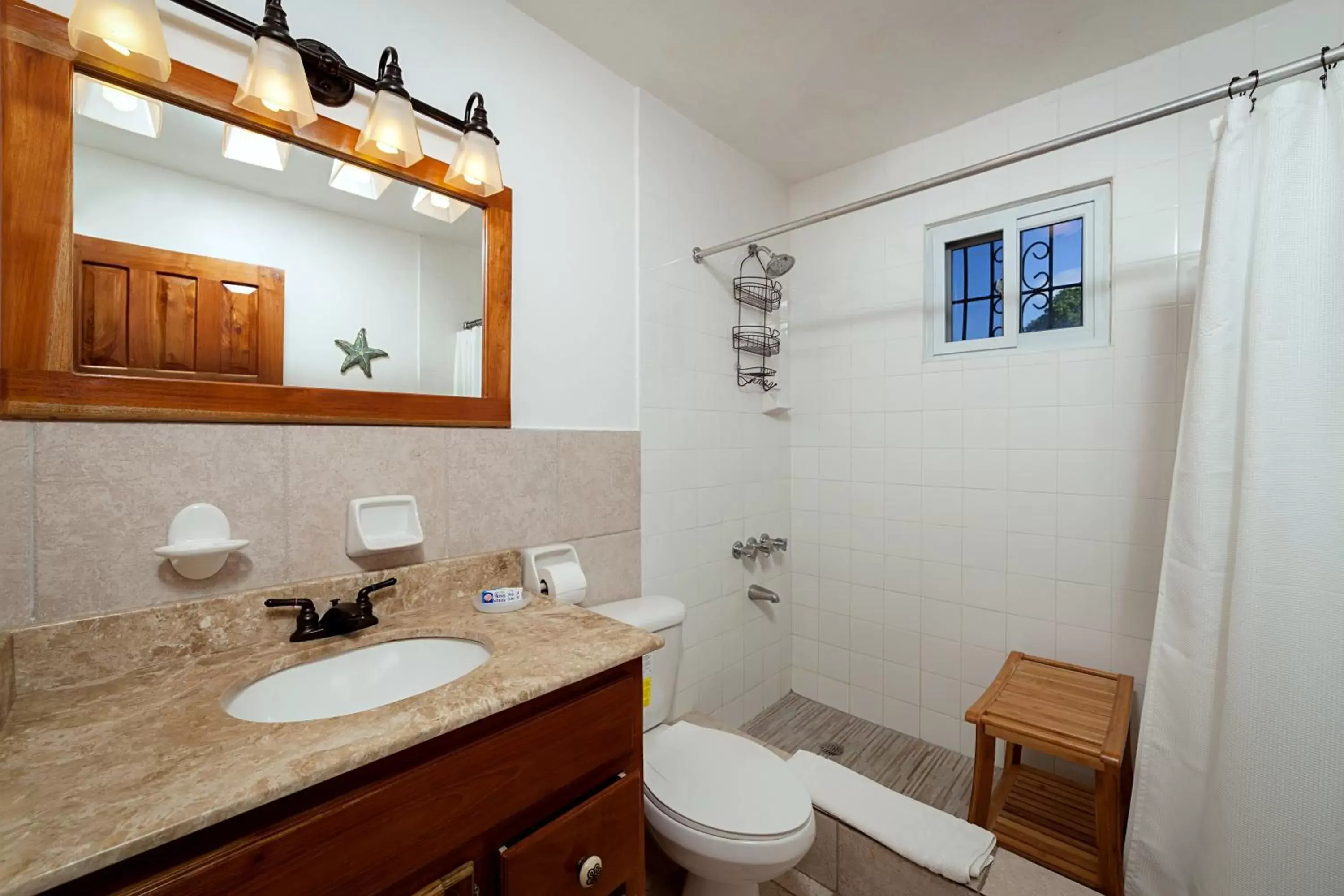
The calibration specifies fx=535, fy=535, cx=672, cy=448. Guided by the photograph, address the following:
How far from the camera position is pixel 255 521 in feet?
3.41

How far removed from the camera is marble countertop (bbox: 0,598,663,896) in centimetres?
52

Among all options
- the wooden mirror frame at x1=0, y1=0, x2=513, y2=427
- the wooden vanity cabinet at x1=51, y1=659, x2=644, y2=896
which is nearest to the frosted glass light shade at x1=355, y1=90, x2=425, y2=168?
the wooden mirror frame at x1=0, y1=0, x2=513, y2=427

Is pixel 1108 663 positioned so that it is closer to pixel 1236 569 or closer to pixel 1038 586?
pixel 1038 586

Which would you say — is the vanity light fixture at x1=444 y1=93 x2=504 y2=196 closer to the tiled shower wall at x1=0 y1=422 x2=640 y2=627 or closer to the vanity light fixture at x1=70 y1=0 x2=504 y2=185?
the vanity light fixture at x1=70 y1=0 x2=504 y2=185

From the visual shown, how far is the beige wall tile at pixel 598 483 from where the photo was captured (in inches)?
62.7

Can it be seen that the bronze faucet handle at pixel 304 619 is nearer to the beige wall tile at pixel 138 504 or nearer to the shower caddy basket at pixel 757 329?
the beige wall tile at pixel 138 504

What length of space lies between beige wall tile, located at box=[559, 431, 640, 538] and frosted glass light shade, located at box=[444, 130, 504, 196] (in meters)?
0.69

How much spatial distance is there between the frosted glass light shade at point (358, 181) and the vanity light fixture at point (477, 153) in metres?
0.15

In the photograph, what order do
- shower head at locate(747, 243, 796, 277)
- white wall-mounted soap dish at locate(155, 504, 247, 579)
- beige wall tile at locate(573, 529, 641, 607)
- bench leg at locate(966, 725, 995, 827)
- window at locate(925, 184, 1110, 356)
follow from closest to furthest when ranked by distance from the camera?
white wall-mounted soap dish at locate(155, 504, 247, 579)
bench leg at locate(966, 725, 995, 827)
beige wall tile at locate(573, 529, 641, 607)
window at locate(925, 184, 1110, 356)
shower head at locate(747, 243, 796, 277)

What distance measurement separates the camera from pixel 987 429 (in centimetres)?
201

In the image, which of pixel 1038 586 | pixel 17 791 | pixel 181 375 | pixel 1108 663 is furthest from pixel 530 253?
pixel 1108 663

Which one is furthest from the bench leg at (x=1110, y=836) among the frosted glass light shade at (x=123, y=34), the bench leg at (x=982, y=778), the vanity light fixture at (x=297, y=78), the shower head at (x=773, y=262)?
the frosted glass light shade at (x=123, y=34)

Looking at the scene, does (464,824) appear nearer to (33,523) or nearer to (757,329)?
(33,523)

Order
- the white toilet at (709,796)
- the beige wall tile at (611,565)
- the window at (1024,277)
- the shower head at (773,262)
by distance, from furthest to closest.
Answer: the shower head at (773,262) < the window at (1024,277) < the beige wall tile at (611,565) < the white toilet at (709,796)
